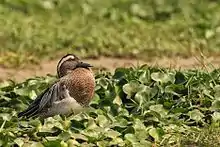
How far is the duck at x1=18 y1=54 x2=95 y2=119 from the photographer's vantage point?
23.2ft

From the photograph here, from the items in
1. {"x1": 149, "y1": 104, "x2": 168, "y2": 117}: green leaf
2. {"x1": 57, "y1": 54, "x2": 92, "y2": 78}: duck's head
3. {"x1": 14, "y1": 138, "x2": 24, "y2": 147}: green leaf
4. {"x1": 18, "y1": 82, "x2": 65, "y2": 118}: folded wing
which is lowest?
{"x1": 14, "y1": 138, "x2": 24, "y2": 147}: green leaf

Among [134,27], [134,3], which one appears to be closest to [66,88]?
[134,27]

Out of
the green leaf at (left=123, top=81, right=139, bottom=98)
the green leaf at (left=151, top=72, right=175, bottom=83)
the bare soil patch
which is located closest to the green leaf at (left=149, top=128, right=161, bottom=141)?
the green leaf at (left=123, top=81, right=139, bottom=98)

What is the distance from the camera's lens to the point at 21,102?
781cm

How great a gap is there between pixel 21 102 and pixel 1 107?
17 centimetres

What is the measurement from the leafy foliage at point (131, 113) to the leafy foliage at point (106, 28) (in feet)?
9.44

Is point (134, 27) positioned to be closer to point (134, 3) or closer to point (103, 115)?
point (134, 3)

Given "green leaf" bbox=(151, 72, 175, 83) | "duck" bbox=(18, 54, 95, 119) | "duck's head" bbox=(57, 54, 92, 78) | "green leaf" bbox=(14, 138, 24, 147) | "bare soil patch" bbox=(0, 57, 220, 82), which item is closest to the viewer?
"green leaf" bbox=(14, 138, 24, 147)

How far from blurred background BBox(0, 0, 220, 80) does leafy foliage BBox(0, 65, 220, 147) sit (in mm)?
2852

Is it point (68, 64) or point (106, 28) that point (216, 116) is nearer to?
point (68, 64)

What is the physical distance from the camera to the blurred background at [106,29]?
36.8 feet

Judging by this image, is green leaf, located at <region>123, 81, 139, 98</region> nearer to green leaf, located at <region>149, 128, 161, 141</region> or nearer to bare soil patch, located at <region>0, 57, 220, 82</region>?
green leaf, located at <region>149, 128, 161, 141</region>

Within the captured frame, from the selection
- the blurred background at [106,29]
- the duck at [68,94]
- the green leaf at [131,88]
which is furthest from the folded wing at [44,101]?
the blurred background at [106,29]

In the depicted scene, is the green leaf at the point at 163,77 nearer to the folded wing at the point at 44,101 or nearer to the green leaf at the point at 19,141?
the folded wing at the point at 44,101
